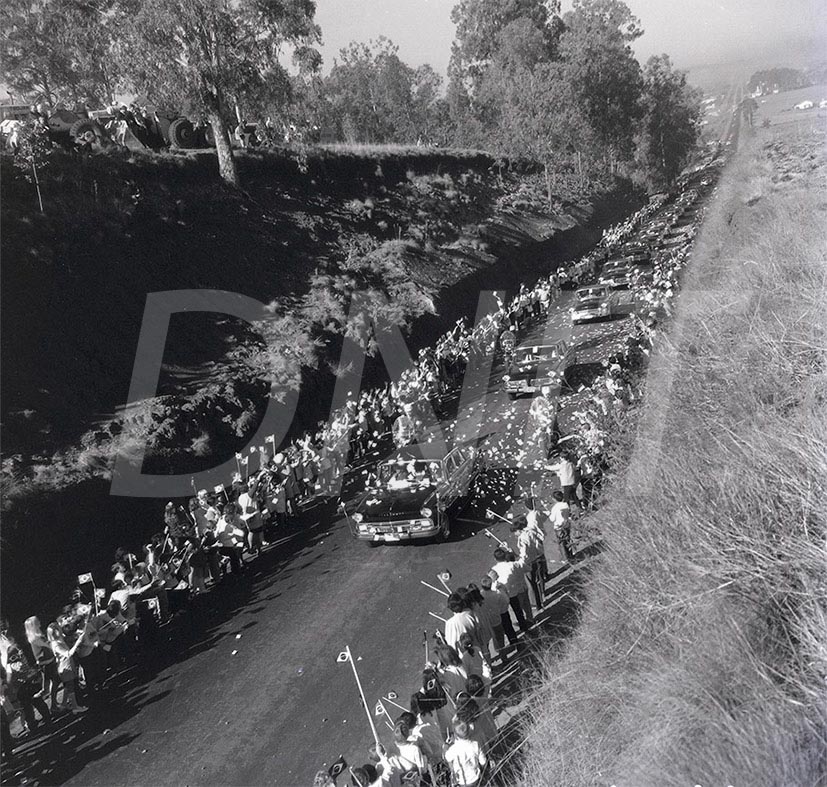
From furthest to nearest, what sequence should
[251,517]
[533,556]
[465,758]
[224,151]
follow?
[224,151], [251,517], [533,556], [465,758]

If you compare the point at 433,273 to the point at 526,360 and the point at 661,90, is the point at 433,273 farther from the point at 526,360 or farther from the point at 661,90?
the point at 661,90

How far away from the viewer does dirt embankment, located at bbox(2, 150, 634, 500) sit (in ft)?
54.4

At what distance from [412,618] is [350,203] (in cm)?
2839

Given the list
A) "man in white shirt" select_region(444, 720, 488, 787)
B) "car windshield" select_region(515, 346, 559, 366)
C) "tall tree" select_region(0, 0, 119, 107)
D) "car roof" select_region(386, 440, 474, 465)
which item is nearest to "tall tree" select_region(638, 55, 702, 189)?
"tall tree" select_region(0, 0, 119, 107)

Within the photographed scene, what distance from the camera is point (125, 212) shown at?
77.1 feet

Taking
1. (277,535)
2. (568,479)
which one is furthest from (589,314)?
(277,535)

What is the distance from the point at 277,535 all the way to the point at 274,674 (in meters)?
5.26

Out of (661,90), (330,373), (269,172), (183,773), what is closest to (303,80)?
(269,172)

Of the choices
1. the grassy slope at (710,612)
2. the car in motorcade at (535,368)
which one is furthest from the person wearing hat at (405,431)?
the grassy slope at (710,612)

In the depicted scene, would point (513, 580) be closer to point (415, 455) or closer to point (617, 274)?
point (415, 455)

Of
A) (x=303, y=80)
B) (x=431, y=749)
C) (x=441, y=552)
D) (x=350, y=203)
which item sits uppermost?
(x=303, y=80)

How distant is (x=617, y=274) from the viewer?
35250mm

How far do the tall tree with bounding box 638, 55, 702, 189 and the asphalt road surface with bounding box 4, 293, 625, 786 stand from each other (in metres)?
68.3

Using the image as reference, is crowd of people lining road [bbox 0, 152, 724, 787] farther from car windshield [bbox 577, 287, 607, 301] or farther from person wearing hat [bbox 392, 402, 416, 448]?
car windshield [bbox 577, 287, 607, 301]
